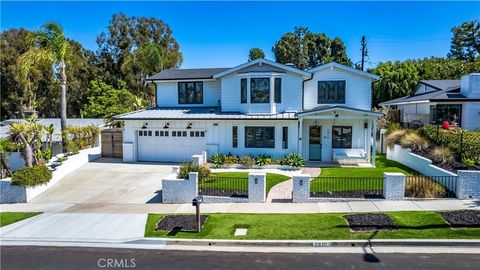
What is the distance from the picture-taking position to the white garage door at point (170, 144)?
2244 cm

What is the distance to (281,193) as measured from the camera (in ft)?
48.2

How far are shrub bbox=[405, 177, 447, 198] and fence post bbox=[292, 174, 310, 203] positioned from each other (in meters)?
3.77

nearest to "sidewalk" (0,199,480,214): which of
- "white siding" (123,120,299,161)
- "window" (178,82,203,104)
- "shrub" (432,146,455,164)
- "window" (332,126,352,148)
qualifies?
"shrub" (432,146,455,164)

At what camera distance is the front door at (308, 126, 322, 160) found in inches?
869

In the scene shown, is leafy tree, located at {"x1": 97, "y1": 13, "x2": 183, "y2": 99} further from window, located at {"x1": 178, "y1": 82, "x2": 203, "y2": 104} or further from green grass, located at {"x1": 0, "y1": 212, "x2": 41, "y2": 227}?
green grass, located at {"x1": 0, "y1": 212, "x2": 41, "y2": 227}

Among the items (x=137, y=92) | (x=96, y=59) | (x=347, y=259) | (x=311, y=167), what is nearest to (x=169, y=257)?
(x=347, y=259)

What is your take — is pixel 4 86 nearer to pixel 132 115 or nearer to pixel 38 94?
pixel 38 94

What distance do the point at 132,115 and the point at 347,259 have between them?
18330 mm

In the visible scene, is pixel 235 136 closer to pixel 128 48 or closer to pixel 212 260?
pixel 212 260

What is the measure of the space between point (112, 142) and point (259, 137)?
10.5m

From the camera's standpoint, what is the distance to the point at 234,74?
74.1 feet

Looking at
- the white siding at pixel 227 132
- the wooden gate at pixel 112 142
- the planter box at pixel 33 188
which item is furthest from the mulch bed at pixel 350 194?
the wooden gate at pixel 112 142

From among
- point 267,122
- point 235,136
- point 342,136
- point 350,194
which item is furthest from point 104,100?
point 350,194

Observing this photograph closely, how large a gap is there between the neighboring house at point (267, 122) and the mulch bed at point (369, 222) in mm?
9937
